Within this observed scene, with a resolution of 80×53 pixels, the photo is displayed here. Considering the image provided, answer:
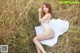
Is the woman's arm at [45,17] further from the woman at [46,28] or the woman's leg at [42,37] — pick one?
the woman's leg at [42,37]

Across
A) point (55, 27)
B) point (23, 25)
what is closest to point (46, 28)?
point (55, 27)

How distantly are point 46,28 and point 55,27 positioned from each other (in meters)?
0.11

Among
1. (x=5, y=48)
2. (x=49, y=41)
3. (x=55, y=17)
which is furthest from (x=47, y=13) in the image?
(x=5, y=48)

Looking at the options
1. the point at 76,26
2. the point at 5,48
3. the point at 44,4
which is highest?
the point at 44,4

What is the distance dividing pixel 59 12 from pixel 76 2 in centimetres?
23

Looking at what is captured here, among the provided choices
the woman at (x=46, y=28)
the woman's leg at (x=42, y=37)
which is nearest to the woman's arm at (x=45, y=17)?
the woman at (x=46, y=28)

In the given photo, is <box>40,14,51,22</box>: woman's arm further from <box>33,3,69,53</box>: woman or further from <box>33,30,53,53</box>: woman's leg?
<box>33,30,53,53</box>: woman's leg

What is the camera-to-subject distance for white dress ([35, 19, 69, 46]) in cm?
356

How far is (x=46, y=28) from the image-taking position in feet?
11.7

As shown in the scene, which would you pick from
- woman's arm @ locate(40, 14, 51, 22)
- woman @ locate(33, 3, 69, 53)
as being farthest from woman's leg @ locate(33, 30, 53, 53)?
woman's arm @ locate(40, 14, 51, 22)

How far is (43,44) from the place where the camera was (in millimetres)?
3570

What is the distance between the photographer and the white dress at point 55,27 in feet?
11.7

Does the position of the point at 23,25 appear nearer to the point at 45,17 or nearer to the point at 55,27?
the point at 45,17

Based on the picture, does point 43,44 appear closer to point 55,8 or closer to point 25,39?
point 25,39
